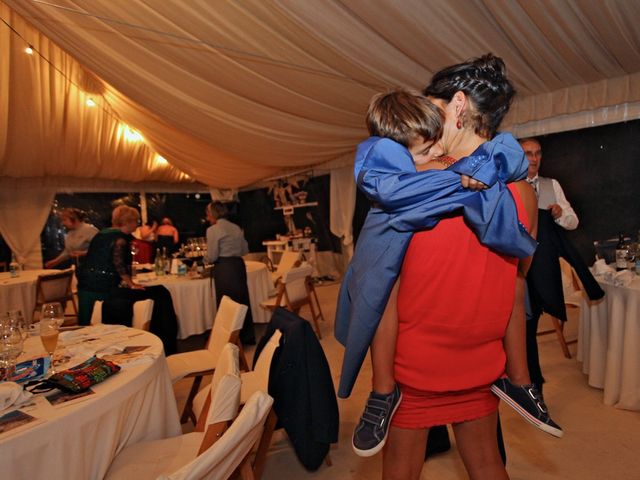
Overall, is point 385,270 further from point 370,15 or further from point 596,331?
point 596,331

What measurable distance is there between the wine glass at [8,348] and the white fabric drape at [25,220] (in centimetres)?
834

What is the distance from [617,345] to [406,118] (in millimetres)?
2650

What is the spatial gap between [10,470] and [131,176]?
9210 millimetres

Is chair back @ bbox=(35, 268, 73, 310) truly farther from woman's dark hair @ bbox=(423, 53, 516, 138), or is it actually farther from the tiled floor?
woman's dark hair @ bbox=(423, 53, 516, 138)

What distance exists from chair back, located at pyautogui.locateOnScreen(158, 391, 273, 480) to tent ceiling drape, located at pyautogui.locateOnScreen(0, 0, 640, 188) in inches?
97.2

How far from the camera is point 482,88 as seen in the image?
1080mm

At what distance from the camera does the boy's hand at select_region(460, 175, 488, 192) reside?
0.96 metres

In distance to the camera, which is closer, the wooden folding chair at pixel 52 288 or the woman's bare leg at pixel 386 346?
the woman's bare leg at pixel 386 346

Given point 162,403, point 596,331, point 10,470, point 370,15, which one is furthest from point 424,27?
point 10,470

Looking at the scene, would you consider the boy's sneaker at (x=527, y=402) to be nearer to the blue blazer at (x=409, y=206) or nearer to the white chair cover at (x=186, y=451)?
the blue blazer at (x=409, y=206)

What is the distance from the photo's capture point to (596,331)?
3033mm

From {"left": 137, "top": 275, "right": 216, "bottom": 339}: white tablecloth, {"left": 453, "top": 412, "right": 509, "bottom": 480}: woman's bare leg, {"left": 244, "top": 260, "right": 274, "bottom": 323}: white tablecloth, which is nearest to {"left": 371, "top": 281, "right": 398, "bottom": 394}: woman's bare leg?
{"left": 453, "top": 412, "right": 509, "bottom": 480}: woman's bare leg

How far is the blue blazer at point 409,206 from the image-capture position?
97 cm

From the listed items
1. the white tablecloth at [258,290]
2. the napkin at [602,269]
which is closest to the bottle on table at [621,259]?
the napkin at [602,269]
